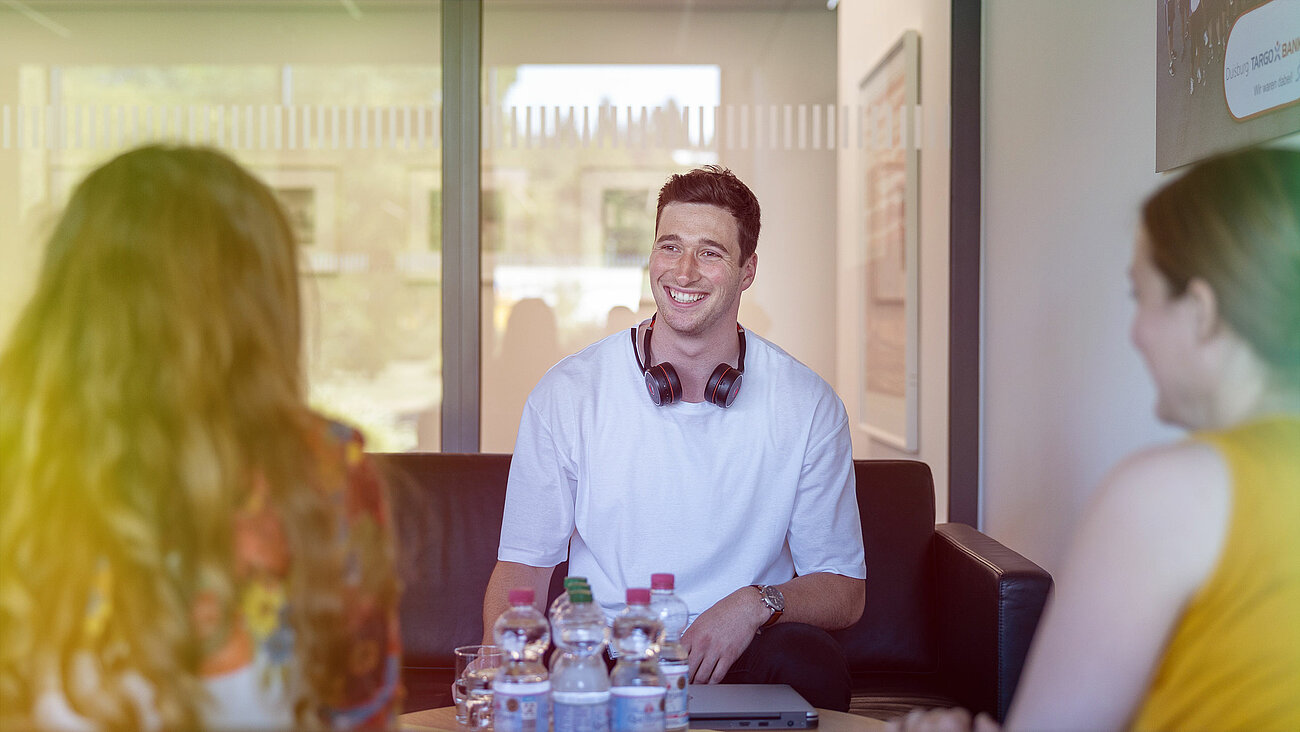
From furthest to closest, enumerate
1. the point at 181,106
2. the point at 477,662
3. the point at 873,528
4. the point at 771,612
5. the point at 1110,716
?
the point at 181,106
the point at 873,528
the point at 771,612
the point at 477,662
the point at 1110,716

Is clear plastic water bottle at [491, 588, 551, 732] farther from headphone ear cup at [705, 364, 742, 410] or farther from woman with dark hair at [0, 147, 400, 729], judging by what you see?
headphone ear cup at [705, 364, 742, 410]

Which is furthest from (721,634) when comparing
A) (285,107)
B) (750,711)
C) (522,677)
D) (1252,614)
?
(285,107)

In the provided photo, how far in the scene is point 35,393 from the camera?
0.92 metres

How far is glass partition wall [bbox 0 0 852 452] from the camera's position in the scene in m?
3.24

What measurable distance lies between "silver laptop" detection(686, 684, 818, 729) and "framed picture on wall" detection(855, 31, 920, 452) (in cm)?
180

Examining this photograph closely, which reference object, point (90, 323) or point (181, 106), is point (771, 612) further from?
point (181, 106)

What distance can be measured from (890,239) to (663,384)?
1368mm

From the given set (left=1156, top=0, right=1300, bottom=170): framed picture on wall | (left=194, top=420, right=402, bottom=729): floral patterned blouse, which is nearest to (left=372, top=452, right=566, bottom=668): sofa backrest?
(left=194, top=420, right=402, bottom=729): floral patterned blouse

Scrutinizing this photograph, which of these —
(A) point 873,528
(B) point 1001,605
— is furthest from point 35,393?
(A) point 873,528

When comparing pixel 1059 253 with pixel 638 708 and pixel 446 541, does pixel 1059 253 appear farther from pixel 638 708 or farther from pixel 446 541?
pixel 638 708

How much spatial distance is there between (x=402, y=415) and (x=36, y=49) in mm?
1598

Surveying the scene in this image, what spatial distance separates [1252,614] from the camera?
3.31 feet

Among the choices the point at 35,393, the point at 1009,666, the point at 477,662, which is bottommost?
the point at 1009,666

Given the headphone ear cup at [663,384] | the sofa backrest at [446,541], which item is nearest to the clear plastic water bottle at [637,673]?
the headphone ear cup at [663,384]
